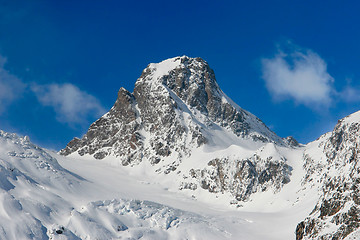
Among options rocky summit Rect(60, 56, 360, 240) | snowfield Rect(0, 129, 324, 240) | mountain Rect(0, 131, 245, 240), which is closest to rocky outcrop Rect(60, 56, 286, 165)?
rocky summit Rect(60, 56, 360, 240)

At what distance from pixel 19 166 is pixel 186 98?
9027 centimetres

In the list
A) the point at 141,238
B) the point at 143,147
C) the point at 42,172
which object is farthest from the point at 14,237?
the point at 143,147

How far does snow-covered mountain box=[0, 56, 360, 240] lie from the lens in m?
59.9

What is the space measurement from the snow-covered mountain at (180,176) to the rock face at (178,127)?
39 centimetres

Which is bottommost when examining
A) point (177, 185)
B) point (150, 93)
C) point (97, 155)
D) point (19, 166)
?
point (19, 166)

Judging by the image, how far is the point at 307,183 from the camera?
93625mm

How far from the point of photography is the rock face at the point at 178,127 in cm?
10875

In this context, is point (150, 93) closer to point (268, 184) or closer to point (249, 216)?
point (268, 184)

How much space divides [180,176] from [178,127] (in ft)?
82.1

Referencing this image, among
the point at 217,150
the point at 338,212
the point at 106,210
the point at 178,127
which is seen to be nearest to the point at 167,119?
the point at 178,127

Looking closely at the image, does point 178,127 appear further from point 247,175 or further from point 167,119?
point 247,175

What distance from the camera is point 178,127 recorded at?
5438 inches

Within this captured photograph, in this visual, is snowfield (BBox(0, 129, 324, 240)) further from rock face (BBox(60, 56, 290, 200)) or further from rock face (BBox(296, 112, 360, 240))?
rock face (BBox(296, 112, 360, 240))

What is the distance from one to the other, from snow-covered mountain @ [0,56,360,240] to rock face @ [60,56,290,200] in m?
0.39
